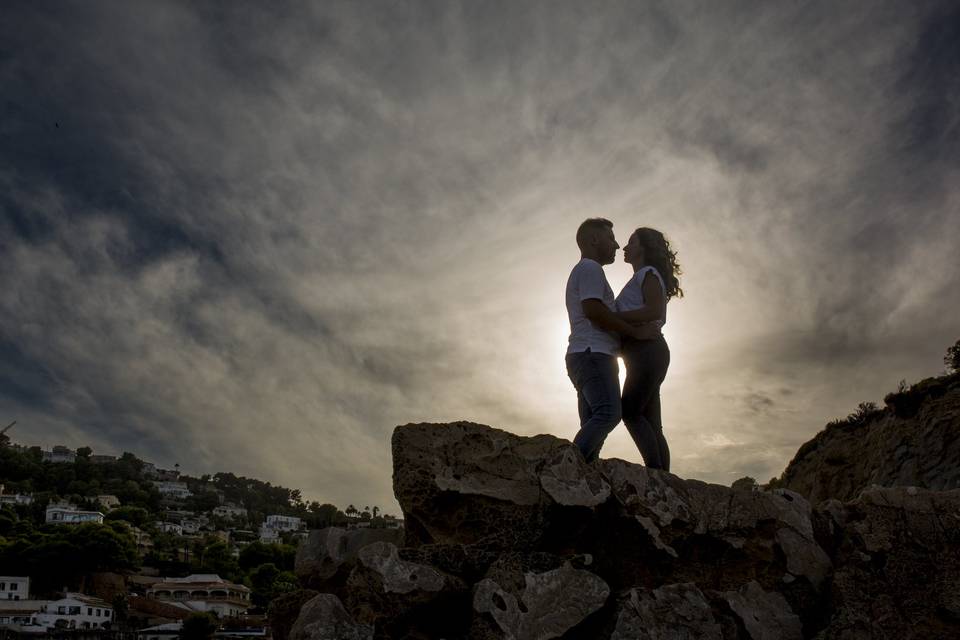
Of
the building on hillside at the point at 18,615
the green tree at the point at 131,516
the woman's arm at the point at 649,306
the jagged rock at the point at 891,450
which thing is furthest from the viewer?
the green tree at the point at 131,516

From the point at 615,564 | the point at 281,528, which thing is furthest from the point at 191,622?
the point at 281,528

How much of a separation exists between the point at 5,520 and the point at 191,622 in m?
46.6

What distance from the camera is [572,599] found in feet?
14.9

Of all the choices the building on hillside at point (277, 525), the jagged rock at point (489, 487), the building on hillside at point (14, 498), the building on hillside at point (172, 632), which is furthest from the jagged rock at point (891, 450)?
the building on hillside at point (277, 525)

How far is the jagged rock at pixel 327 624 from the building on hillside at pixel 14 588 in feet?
303

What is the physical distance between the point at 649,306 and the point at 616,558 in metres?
1.95

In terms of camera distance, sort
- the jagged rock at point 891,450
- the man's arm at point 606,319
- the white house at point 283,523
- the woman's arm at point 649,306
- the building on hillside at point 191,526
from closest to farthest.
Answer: the man's arm at point 606,319 → the woman's arm at point 649,306 → the jagged rock at point 891,450 → the building on hillside at point 191,526 → the white house at point 283,523

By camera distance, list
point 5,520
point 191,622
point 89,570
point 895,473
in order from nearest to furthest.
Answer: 1. point 895,473
2. point 191,622
3. point 89,570
4. point 5,520

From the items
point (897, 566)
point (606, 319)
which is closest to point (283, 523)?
point (606, 319)

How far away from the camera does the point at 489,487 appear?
509cm

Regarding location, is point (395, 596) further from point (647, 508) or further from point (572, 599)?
point (647, 508)

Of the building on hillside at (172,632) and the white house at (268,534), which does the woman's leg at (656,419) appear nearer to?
the building on hillside at (172,632)

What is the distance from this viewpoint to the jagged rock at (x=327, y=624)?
4.48m

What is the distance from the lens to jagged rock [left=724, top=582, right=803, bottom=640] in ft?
15.0
